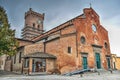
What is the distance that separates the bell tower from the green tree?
914 inches

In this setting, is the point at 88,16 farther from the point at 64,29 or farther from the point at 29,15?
the point at 29,15

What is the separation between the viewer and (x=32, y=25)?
4359cm

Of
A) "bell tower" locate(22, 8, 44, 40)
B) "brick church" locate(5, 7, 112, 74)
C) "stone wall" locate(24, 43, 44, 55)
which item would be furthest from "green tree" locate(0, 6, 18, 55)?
"bell tower" locate(22, 8, 44, 40)

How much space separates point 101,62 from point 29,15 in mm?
28169

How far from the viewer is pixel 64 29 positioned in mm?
23750

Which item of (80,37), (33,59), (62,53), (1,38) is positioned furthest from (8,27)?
(80,37)

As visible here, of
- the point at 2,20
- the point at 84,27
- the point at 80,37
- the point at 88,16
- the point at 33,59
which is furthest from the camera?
the point at 88,16

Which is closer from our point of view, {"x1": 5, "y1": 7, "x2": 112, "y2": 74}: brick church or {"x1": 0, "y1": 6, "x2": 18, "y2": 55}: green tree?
{"x1": 0, "y1": 6, "x2": 18, "y2": 55}: green tree

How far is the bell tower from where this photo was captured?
139 feet

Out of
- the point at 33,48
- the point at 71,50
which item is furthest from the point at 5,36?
the point at 71,50

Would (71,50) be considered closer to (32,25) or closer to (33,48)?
(33,48)

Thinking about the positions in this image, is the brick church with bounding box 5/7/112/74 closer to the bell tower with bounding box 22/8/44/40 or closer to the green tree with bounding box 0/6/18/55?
the green tree with bounding box 0/6/18/55

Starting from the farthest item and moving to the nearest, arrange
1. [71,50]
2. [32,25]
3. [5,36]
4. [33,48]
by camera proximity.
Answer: [32,25]
[33,48]
[71,50]
[5,36]

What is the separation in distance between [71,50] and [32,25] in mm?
25248
